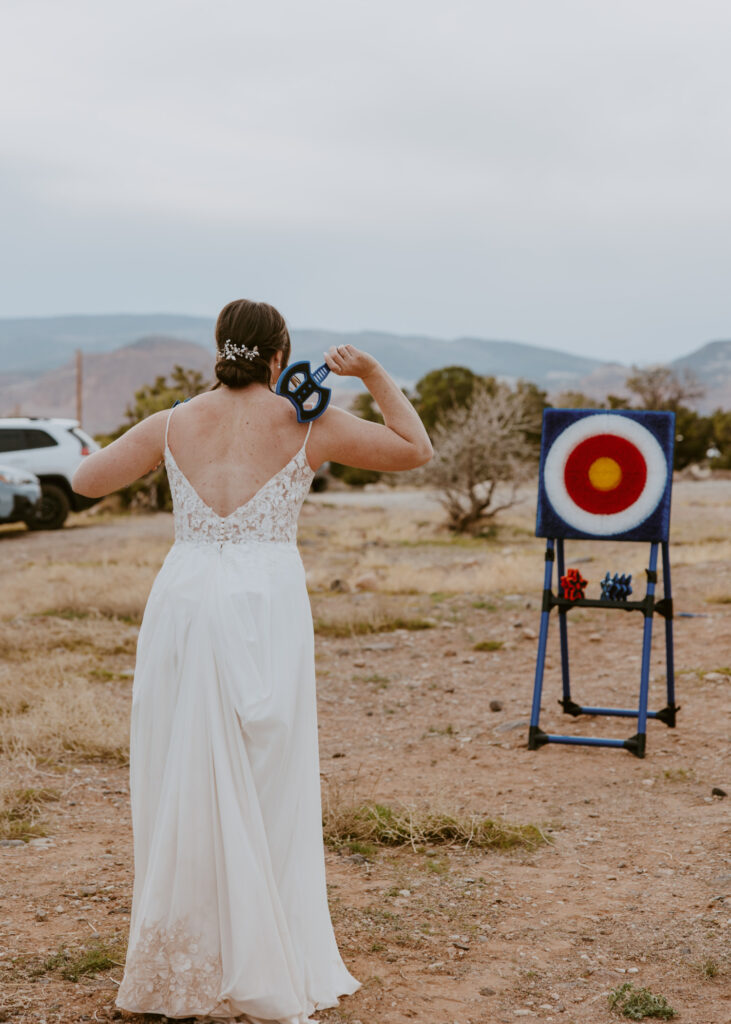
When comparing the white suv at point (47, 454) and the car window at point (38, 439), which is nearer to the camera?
the white suv at point (47, 454)

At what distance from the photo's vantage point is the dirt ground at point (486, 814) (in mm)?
3445

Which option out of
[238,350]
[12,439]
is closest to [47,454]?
[12,439]

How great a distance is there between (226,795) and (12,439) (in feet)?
54.9

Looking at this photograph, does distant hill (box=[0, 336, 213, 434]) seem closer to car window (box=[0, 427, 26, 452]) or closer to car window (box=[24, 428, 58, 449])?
car window (box=[0, 427, 26, 452])

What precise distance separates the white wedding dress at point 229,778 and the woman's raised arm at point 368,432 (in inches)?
3.8

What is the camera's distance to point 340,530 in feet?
60.2

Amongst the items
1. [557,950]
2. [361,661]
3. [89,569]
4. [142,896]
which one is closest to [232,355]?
[142,896]

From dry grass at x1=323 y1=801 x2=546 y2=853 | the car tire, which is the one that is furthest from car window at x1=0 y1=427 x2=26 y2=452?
dry grass at x1=323 y1=801 x2=546 y2=853

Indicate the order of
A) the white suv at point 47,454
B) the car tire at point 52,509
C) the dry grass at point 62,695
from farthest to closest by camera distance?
the car tire at point 52,509, the white suv at point 47,454, the dry grass at point 62,695

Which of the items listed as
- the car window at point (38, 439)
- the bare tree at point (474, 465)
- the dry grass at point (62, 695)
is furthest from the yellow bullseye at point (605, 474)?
the car window at point (38, 439)

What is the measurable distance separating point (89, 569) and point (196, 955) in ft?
33.7

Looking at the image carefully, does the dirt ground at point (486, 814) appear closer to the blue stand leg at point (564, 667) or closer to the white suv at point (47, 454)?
the blue stand leg at point (564, 667)

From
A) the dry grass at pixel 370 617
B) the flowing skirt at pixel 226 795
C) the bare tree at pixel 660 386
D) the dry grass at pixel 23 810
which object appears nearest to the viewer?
the flowing skirt at pixel 226 795

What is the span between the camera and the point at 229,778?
299 centimetres
